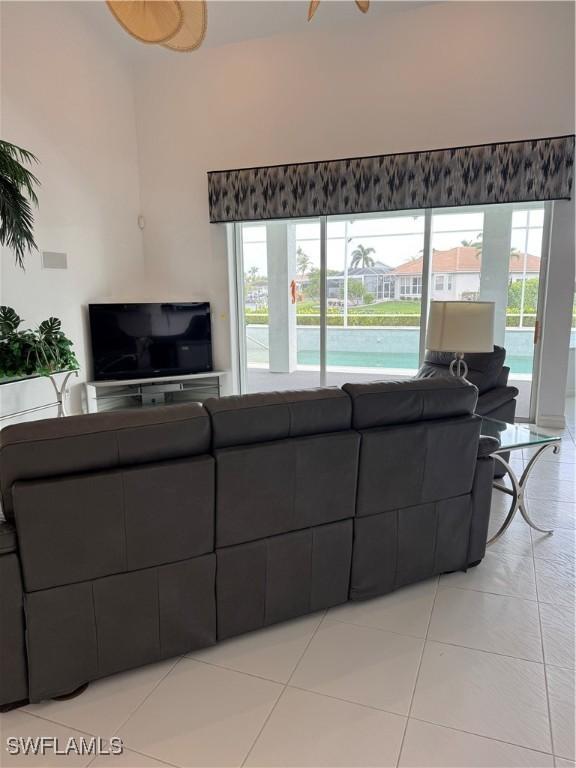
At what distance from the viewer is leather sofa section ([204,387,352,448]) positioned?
1.74 meters

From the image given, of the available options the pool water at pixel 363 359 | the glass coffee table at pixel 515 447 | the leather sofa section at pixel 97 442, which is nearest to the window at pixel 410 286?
the pool water at pixel 363 359

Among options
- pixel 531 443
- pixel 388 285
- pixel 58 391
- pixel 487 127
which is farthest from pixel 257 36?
pixel 531 443

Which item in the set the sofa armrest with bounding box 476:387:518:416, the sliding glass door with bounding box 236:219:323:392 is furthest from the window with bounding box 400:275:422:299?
the sofa armrest with bounding box 476:387:518:416

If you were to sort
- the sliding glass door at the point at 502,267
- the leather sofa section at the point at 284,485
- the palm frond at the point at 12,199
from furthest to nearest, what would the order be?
the sliding glass door at the point at 502,267 < the palm frond at the point at 12,199 < the leather sofa section at the point at 284,485

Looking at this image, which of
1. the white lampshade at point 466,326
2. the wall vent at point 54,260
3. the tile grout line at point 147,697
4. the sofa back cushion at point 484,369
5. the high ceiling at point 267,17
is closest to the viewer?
the tile grout line at point 147,697

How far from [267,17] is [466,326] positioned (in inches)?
149

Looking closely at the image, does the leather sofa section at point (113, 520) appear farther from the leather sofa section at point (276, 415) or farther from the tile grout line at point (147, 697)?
the tile grout line at point (147, 697)

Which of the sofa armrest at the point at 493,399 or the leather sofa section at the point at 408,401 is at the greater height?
the leather sofa section at the point at 408,401

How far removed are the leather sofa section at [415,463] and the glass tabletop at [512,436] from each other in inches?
15.0

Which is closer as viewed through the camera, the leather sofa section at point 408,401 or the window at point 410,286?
the leather sofa section at point 408,401

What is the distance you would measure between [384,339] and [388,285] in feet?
1.94

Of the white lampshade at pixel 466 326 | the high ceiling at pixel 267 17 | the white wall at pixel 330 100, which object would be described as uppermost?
the high ceiling at pixel 267 17

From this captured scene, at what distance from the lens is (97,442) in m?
1.54

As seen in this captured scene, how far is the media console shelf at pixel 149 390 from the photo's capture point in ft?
16.3
